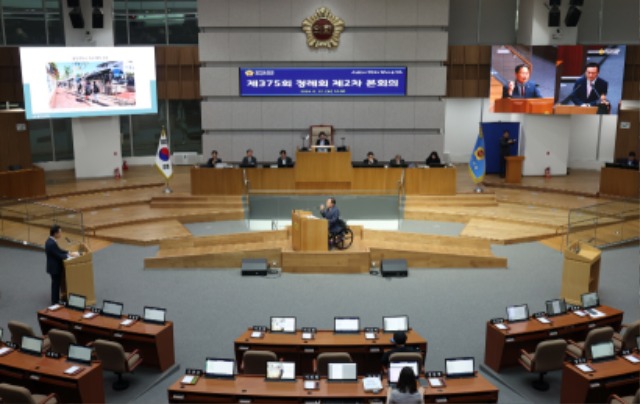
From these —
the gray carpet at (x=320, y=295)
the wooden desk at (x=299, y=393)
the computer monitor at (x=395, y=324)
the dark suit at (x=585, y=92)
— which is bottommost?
the gray carpet at (x=320, y=295)

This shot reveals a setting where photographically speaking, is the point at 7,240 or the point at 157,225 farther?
the point at 157,225

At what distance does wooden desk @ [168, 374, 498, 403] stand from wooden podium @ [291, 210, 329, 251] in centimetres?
576

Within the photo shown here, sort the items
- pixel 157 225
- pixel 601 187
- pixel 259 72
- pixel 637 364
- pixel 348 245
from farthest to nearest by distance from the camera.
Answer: pixel 259 72, pixel 601 187, pixel 157 225, pixel 348 245, pixel 637 364

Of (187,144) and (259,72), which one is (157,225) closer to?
(259,72)

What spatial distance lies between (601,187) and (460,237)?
17.9ft

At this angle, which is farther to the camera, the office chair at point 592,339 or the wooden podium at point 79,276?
the wooden podium at point 79,276

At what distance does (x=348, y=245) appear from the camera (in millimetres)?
12984

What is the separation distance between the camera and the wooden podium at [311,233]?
493 inches

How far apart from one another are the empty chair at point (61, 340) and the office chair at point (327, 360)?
287 centimetres

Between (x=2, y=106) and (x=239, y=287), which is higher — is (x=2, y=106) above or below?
above

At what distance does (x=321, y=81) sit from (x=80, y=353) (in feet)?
41.3

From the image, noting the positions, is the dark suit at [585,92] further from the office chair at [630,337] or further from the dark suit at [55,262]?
the dark suit at [55,262]

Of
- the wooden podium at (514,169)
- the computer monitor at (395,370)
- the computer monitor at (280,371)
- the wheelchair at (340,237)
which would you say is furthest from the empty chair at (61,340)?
the wooden podium at (514,169)

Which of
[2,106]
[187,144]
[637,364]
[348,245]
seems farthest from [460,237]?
[2,106]
